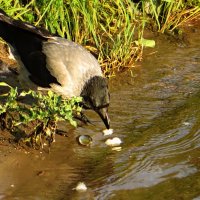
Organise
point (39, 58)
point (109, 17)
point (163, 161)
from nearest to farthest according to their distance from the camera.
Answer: point (163, 161), point (39, 58), point (109, 17)

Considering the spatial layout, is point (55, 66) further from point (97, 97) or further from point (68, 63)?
point (97, 97)

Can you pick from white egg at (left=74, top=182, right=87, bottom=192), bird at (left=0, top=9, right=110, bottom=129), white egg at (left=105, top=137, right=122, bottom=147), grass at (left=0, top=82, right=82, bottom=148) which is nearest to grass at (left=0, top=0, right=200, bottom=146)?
bird at (left=0, top=9, right=110, bottom=129)

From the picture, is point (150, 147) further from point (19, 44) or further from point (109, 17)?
point (109, 17)

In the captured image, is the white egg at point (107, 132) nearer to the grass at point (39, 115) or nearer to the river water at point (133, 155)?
the river water at point (133, 155)

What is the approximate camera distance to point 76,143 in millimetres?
5734

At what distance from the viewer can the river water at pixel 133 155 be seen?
4886mm

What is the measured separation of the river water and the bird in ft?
→ 1.14

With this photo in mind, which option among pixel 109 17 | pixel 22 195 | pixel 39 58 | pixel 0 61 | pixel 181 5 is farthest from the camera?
pixel 181 5

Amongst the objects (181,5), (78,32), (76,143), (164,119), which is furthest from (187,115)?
(181,5)

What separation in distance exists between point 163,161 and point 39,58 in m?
1.61

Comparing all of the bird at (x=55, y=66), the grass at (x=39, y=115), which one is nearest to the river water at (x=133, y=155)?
the grass at (x=39, y=115)

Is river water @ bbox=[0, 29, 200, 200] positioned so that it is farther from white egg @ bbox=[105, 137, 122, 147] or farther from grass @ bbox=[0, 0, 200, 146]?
grass @ bbox=[0, 0, 200, 146]

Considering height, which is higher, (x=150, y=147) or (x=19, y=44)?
(x=19, y=44)

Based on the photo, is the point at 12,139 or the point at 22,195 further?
the point at 12,139
